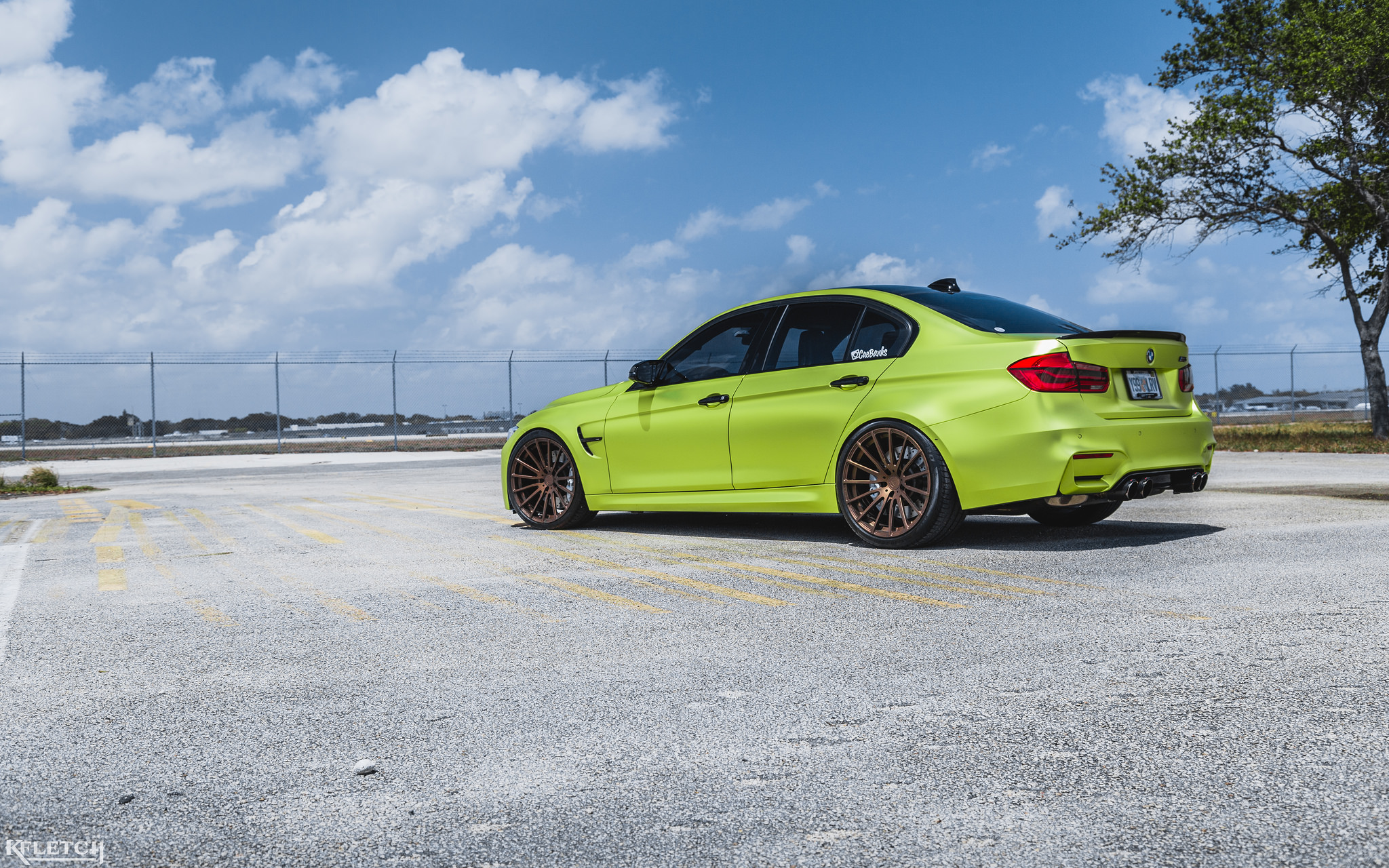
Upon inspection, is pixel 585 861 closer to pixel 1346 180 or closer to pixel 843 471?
pixel 843 471

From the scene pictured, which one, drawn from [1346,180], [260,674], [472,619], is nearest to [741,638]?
[472,619]

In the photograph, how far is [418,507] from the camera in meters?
10.3

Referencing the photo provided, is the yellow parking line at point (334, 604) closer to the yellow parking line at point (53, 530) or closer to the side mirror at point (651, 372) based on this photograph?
the side mirror at point (651, 372)

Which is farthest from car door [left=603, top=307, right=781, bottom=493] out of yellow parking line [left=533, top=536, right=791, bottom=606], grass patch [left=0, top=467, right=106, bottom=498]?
grass patch [left=0, top=467, right=106, bottom=498]

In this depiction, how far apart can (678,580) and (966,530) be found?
272cm

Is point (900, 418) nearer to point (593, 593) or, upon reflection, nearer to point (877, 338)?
point (877, 338)

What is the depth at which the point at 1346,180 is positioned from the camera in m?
20.9

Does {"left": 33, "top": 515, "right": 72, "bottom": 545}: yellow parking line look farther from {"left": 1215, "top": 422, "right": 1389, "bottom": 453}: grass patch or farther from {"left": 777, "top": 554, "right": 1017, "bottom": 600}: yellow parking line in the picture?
{"left": 1215, "top": 422, "right": 1389, "bottom": 453}: grass patch

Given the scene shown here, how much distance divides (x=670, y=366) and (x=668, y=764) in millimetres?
5137

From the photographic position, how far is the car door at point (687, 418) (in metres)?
7.12

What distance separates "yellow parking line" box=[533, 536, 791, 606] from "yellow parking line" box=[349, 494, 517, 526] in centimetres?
206

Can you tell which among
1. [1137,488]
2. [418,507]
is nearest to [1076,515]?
[1137,488]

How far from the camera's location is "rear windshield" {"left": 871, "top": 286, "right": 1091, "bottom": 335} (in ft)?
20.8

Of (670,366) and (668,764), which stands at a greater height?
(670,366)
